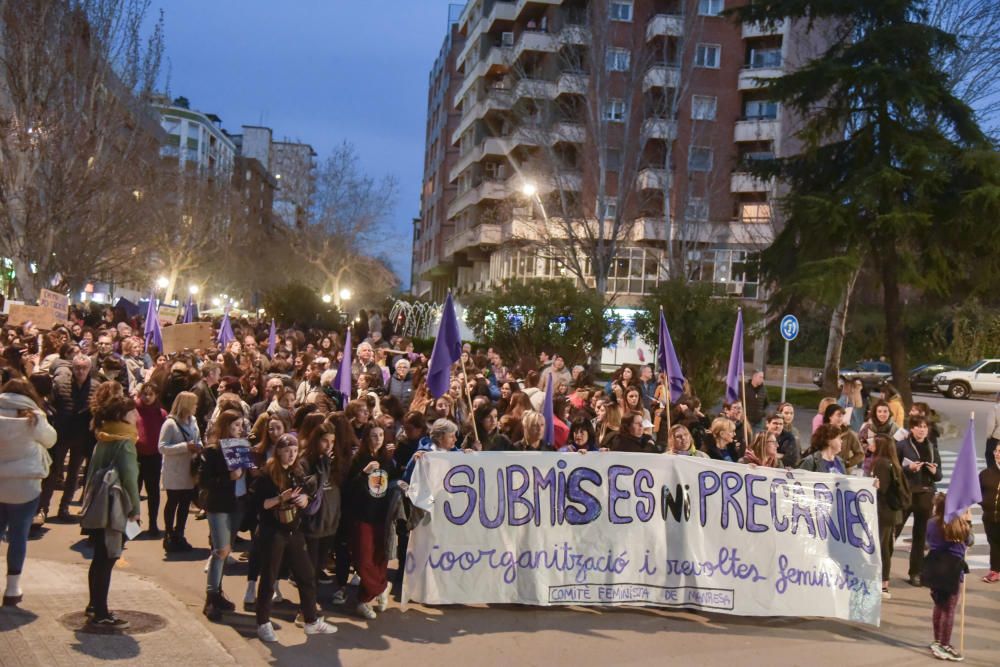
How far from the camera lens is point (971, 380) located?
41.3 metres

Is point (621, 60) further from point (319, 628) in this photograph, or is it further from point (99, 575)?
point (99, 575)

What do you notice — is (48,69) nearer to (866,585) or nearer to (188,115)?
(866,585)

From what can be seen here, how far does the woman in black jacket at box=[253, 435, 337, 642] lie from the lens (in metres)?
6.90

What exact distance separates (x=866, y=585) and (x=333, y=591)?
452 cm

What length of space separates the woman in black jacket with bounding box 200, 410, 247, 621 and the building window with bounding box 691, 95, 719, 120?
155ft

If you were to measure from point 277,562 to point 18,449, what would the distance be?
1969 mm

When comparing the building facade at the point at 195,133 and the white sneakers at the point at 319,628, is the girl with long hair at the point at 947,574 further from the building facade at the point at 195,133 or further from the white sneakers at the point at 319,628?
the building facade at the point at 195,133

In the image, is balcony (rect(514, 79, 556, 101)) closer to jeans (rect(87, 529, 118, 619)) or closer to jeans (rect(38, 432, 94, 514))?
jeans (rect(38, 432, 94, 514))

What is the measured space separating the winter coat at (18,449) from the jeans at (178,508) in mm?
2208

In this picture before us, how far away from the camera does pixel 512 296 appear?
26266mm

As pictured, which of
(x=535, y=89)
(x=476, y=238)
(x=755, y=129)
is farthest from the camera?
(x=476, y=238)

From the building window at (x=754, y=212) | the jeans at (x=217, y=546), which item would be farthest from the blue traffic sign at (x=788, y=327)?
the building window at (x=754, y=212)

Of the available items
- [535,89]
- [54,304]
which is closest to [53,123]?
[54,304]

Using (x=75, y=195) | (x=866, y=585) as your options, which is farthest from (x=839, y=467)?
(x=75, y=195)
